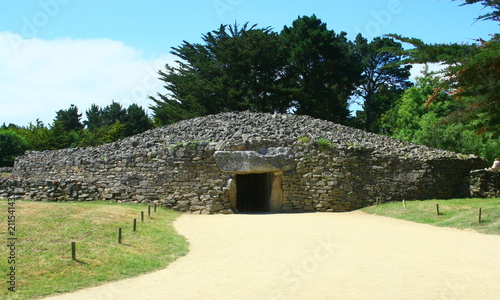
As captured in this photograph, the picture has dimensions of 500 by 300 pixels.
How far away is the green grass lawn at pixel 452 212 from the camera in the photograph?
39.6ft

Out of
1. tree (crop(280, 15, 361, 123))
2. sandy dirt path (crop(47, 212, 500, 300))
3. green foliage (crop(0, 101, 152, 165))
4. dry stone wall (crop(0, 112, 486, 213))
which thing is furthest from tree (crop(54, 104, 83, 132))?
sandy dirt path (crop(47, 212, 500, 300))

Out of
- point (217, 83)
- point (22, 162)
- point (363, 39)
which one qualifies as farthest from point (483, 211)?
point (363, 39)

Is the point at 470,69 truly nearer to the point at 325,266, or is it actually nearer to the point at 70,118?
the point at 325,266

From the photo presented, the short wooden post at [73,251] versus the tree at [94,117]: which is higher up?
the tree at [94,117]

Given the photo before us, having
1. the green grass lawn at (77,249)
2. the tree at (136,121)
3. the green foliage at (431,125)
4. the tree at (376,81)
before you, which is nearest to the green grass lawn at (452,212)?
the green foliage at (431,125)

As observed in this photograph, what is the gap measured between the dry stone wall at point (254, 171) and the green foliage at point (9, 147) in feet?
55.6

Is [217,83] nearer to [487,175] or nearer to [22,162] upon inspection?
[22,162]

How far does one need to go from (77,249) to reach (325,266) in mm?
4445

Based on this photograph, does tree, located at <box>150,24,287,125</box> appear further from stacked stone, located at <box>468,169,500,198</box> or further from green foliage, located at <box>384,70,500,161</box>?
stacked stone, located at <box>468,169,500,198</box>

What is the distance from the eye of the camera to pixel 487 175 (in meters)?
17.6

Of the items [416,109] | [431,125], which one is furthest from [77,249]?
[416,109]

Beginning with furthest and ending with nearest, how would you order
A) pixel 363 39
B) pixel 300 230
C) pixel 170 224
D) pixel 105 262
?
pixel 363 39, pixel 170 224, pixel 300 230, pixel 105 262

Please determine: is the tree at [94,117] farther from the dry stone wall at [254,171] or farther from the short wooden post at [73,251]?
the short wooden post at [73,251]

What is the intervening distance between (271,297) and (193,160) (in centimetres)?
1091
